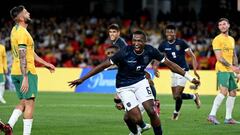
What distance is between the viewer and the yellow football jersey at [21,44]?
14.0m

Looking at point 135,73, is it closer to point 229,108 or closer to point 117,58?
point 117,58

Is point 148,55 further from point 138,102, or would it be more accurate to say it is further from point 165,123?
point 165,123

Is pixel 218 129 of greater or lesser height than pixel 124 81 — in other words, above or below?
below

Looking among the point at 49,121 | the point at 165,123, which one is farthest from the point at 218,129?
the point at 49,121

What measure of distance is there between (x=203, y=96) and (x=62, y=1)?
69.2ft

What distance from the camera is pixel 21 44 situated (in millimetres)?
13898

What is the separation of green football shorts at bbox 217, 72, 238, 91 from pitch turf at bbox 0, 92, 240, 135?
1.06m

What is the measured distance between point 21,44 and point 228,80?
261 inches

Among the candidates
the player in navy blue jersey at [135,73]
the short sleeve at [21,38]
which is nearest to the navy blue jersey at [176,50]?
the player in navy blue jersey at [135,73]

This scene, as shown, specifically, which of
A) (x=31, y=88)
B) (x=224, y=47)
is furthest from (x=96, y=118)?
(x=31, y=88)

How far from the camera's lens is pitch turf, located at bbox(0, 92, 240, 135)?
16469mm

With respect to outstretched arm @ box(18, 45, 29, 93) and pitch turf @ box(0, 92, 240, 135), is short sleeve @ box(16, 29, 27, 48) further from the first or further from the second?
pitch turf @ box(0, 92, 240, 135)

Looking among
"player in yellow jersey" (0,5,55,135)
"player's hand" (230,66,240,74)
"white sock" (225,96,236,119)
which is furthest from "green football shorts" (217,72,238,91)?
"player in yellow jersey" (0,5,55,135)

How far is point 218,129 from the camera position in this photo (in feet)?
55.7
